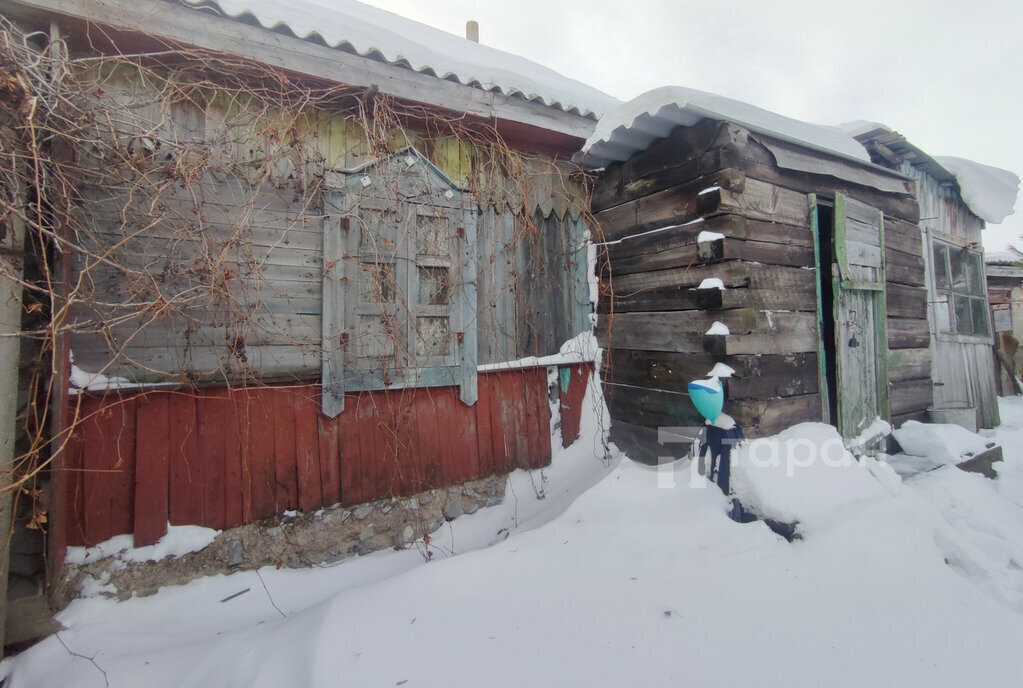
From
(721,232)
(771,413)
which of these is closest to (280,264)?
(721,232)

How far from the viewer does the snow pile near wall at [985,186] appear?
5207 mm

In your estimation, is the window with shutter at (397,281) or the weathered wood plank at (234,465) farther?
the window with shutter at (397,281)

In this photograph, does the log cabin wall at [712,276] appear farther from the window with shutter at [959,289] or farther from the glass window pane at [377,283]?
the glass window pane at [377,283]

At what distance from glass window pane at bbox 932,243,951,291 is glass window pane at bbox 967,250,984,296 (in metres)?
0.69

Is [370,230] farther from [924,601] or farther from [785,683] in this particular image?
[924,601]

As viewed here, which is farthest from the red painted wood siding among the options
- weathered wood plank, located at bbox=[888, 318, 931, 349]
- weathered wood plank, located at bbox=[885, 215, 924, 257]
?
weathered wood plank, located at bbox=[885, 215, 924, 257]

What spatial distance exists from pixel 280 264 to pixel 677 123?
309 cm

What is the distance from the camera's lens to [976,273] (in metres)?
5.91

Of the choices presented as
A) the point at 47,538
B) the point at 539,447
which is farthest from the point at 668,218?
the point at 47,538

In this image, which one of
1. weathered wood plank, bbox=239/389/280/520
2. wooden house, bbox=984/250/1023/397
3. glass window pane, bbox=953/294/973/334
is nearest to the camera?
weathered wood plank, bbox=239/389/280/520

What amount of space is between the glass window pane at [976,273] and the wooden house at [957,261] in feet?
0.04

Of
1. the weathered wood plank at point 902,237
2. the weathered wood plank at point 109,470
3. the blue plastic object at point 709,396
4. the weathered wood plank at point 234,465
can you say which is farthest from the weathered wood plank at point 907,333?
the weathered wood plank at point 109,470

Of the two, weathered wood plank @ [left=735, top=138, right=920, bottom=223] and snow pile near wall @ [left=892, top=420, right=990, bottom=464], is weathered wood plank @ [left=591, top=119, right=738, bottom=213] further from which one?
snow pile near wall @ [left=892, top=420, right=990, bottom=464]

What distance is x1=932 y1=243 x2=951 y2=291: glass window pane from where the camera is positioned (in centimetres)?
539
